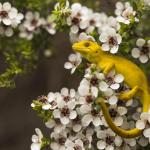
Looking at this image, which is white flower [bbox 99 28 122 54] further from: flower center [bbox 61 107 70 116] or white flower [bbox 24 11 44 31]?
white flower [bbox 24 11 44 31]

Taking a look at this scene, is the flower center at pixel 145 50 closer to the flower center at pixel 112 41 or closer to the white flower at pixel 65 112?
the flower center at pixel 112 41

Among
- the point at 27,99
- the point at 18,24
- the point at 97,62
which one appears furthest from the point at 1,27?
the point at 27,99

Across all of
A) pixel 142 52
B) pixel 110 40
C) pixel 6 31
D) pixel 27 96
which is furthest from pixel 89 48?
pixel 27 96

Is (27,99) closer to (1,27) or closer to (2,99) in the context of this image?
(2,99)

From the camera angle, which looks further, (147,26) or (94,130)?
(147,26)

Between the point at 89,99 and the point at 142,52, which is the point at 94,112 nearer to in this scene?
the point at 89,99
